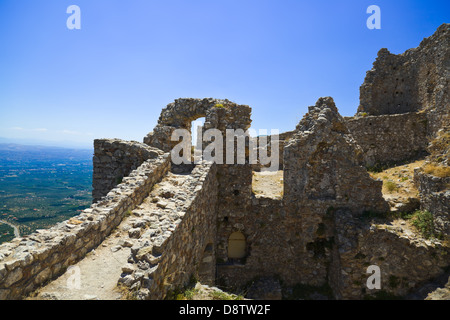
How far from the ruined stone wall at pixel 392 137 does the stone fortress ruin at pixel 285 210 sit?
1.86 feet

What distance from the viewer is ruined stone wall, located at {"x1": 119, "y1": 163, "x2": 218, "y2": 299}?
4.27 m

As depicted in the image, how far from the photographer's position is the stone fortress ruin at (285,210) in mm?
7227

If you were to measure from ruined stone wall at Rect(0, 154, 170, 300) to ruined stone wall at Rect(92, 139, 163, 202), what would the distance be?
2856mm

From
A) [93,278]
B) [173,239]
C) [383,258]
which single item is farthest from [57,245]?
[383,258]

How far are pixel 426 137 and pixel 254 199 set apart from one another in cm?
1174

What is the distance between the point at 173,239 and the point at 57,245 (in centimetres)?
215

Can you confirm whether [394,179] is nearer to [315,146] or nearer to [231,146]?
[315,146]

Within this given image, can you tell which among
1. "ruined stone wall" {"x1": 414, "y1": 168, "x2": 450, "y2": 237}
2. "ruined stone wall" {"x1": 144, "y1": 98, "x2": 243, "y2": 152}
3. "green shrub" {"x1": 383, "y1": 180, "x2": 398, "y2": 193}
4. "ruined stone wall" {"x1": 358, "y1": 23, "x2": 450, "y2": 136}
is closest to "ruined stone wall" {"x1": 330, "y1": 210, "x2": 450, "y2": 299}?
"ruined stone wall" {"x1": 414, "y1": 168, "x2": 450, "y2": 237}

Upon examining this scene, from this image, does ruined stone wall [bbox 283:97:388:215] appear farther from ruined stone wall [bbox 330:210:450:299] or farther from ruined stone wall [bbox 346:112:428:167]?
ruined stone wall [bbox 346:112:428:167]

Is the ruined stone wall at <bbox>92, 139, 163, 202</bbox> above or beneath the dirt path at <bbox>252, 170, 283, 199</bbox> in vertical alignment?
above

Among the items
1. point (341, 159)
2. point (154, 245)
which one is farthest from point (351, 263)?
point (154, 245)

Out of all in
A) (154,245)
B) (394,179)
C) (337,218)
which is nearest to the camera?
(154,245)

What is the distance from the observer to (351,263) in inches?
376

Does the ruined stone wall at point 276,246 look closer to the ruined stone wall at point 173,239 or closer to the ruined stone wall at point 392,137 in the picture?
the ruined stone wall at point 173,239
